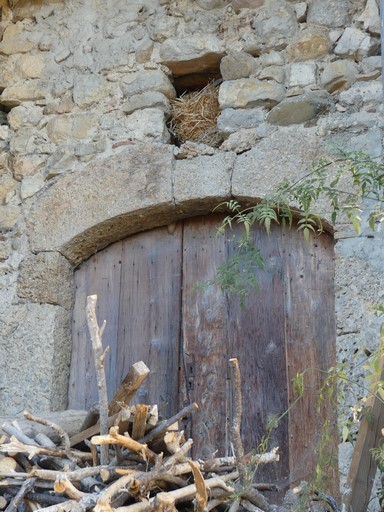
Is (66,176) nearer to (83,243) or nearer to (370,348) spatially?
(83,243)

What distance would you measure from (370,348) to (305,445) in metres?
0.52

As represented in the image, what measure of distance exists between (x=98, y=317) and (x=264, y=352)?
0.83m

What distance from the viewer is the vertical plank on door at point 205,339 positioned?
4.09 meters

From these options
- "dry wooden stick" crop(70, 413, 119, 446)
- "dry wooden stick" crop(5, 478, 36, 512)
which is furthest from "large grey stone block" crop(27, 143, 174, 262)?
"dry wooden stick" crop(5, 478, 36, 512)

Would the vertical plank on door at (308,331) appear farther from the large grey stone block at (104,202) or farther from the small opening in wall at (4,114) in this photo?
the small opening in wall at (4,114)

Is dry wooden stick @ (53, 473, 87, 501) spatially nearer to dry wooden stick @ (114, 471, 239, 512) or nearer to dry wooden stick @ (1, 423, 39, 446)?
dry wooden stick @ (114, 471, 239, 512)

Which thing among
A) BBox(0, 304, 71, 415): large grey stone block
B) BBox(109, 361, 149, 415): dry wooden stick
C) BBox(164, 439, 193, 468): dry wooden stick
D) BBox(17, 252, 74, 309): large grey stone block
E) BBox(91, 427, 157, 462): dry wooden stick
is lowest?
BBox(164, 439, 193, 468): dry wooden stick

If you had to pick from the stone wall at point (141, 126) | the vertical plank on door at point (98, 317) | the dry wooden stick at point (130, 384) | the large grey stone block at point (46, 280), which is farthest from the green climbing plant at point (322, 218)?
the large grey stone block at point (46, 280)

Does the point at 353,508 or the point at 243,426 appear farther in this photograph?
the point at 243,426

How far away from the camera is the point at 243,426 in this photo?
13.3 feet

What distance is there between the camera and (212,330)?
13.9 ft

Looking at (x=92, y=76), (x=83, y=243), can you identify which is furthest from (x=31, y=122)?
(x=83, y=243)

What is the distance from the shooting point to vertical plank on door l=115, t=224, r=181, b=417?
4.21 m

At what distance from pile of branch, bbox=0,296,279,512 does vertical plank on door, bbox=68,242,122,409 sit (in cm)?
128
